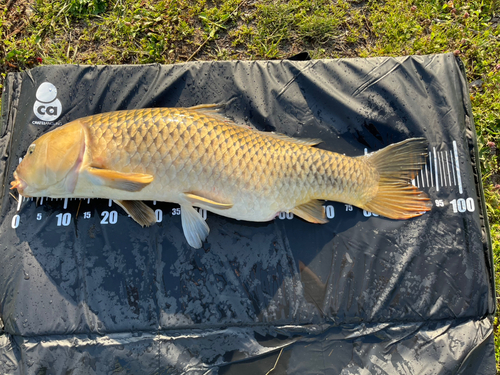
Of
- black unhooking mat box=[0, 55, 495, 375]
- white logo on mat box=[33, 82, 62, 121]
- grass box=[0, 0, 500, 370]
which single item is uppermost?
grass box=[0, 0, 500, 370]

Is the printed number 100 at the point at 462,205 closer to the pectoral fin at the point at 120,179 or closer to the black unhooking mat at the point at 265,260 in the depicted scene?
the black unhooking mat at the point at 265,260

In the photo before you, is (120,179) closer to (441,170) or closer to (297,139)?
(297,139)

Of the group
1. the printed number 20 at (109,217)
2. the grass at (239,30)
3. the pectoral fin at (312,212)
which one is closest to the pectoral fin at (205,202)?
the pectoral fin at (312,212)

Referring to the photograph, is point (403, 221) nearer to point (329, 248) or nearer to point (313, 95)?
point (329, 248)

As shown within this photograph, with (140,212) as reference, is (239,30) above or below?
above

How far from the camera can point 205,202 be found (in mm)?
1618

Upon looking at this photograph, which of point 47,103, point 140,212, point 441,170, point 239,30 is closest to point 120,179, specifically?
point 140,212

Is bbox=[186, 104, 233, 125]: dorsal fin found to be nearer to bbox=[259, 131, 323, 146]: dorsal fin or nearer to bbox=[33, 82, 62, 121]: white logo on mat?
bbox=[259, 131, 323, 146]: dorsal fin

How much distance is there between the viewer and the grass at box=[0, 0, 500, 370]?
91.4 inches

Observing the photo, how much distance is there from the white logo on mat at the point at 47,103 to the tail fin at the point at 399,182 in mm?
1989

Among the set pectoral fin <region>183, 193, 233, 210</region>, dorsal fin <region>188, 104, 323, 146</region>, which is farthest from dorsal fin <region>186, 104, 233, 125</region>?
pectoral fin <region>183, 193, 233, 210</region>

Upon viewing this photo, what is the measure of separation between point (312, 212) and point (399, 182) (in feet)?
1.85

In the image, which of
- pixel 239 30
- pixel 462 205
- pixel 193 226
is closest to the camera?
pixel 193 226

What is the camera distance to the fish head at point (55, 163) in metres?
1.63
